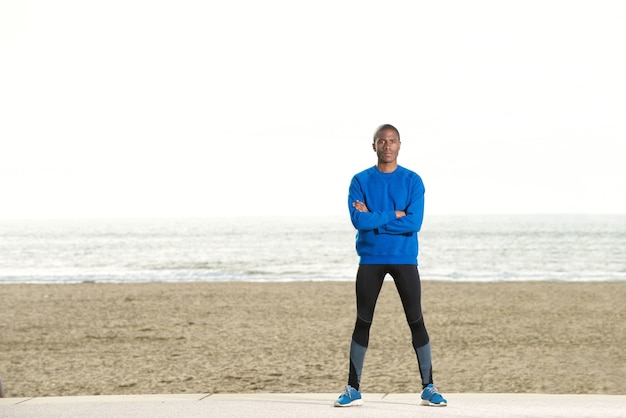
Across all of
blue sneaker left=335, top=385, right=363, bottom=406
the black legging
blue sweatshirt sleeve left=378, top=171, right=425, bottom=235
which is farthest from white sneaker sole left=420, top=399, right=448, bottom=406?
blue sweatshirt sleeve left=378, top=171, right=425, bottom=235

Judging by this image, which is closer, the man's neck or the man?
the man

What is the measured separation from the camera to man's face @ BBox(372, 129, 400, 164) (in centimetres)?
471

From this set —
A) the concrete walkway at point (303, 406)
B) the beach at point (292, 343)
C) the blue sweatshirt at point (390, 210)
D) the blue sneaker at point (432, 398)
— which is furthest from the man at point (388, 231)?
the beach at point (292, 343)

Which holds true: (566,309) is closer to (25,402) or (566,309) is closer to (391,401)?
(391,401)

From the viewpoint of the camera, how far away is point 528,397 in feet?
17.5

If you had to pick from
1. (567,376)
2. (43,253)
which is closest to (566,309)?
(567,376)

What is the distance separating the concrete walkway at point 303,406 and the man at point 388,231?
41cm

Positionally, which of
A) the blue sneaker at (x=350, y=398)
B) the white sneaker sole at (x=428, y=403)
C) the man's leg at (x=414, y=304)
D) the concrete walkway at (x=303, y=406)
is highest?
the man's leg at (x=414, y=304)

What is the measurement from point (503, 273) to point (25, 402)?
100 feet

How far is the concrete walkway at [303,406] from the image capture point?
4703 millimetres

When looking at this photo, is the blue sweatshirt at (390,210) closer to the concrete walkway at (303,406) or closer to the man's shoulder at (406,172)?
the man's shoulder at (406,172)

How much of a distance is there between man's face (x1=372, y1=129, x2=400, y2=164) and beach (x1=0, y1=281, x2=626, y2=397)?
396 cm

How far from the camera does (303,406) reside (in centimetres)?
496

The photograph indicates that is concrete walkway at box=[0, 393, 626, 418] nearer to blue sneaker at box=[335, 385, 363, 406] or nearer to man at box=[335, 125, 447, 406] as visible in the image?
blue sneaker at box=[335, 385, 363, 406]
